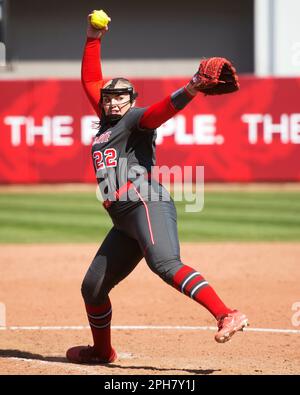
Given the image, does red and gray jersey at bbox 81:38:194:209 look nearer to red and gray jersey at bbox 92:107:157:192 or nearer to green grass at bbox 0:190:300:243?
red and gray jersey at bbox 92:107:157:192

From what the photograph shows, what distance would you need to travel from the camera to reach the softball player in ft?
16.2

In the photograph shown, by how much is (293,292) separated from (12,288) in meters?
2.67

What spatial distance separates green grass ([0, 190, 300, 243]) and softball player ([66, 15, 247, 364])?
5901 millimetres

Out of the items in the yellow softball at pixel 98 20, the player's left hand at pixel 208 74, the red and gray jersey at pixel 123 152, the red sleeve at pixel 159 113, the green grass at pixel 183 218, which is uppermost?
the yellow softball at pixel 98 20

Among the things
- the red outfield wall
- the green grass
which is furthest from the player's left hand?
the red outfield wall

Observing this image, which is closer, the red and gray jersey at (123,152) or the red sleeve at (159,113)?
the red sleeve at (159,113)

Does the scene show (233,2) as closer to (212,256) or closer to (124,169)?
(212,256)

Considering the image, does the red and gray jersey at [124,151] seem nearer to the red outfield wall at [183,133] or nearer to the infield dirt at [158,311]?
the infield dirt at [158,311]

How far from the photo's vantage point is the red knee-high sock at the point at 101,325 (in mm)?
5566

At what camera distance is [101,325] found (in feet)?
18.4

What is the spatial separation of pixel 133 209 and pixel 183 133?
1178 centimetres

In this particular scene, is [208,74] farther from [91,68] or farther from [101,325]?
[101,325]

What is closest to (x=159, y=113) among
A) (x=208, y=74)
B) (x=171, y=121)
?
(x=208, y=74)

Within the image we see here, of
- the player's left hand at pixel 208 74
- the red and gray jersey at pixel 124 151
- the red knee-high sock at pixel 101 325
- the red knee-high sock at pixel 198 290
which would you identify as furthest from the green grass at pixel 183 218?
the player's left hand at pixel 208 74
